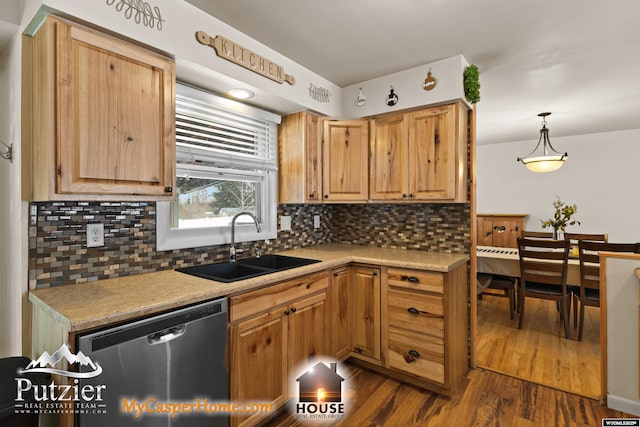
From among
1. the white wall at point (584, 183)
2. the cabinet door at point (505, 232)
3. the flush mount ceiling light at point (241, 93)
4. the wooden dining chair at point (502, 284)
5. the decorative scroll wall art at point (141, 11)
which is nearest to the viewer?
the decorative scroll wall art at point (141, 11)

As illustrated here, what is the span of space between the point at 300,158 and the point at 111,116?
1447 mm

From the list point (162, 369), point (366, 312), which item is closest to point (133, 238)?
point (162, 369)

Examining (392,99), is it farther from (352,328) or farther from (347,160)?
(352,328)

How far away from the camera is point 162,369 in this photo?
136 centimetres

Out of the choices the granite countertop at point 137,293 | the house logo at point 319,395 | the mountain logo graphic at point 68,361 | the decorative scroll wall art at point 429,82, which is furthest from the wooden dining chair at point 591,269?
the mountain logo graphic at point 68,361

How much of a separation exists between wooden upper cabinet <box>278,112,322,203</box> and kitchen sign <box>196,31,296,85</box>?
0.39m

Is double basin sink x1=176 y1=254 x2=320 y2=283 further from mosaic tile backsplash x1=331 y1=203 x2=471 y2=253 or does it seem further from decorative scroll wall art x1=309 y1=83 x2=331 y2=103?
decorative scroll wall art x1=309 y1=83 x2=331 y2=103

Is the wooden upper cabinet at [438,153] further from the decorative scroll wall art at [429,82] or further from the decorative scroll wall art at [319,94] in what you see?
the decorative scroll wall art at [319,94]

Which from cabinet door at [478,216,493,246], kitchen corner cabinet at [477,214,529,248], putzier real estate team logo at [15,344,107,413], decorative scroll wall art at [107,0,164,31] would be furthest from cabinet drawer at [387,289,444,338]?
cabinet door at [478,216,493,246]

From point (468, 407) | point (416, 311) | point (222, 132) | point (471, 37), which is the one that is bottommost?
point (468, 407)

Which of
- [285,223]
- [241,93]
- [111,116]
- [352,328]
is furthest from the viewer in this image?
[285,223]

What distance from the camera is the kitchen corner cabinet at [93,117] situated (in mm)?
1325

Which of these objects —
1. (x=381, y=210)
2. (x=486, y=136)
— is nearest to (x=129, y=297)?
(x=381, y=210)

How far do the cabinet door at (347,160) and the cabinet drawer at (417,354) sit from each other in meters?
1.19
